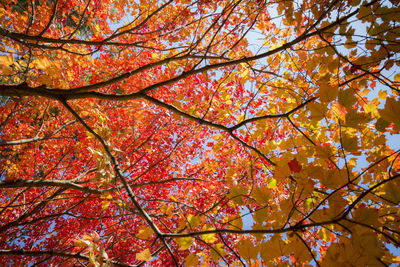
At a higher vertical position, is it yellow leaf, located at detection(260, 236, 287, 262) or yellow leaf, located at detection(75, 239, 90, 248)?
yellow leaf, located at detection(75, 239, 90, 248)

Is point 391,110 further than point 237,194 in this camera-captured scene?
No

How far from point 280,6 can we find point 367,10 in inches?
32.7

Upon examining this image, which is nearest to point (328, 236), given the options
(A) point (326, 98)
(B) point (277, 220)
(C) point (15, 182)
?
(B) point (277, 220)

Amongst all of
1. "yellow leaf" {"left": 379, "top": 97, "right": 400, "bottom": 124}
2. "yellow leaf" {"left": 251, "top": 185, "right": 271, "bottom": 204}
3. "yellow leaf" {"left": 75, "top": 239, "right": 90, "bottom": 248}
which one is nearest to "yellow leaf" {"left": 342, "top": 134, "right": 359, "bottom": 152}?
"yellow leaf" {"left": 379, "top": 97, "right": 400, "bottom": 124}

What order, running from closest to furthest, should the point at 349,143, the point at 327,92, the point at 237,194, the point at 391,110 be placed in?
1. the point at 391,110
2. the point at 349,143
3. the point at 327,92
4. the point at 237,194

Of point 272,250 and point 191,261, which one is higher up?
point 191,261

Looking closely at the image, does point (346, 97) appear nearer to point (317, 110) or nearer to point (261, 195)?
point (317, 110)

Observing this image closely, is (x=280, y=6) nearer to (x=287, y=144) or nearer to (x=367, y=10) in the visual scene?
(x=367, y=10)

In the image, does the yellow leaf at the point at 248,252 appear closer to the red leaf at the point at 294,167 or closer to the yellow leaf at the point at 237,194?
the yellow leaf at the point at 237,194

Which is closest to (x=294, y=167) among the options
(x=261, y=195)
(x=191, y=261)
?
(x=261, y=195)

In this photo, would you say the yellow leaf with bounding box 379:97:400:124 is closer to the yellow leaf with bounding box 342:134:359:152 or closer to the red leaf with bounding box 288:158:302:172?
the yellow leaf with bounding box 342:134:359:152

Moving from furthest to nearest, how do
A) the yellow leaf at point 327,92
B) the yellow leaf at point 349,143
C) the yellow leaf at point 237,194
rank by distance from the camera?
1. the yellow leaf at point 237,194
2. the yellow leaf at point 327,92
3. the yellow leaf at point 349,143

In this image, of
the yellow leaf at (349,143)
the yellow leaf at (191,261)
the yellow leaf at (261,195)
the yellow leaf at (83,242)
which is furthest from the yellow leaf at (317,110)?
the yellow leaf at (83,242)

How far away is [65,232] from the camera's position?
652 cm
